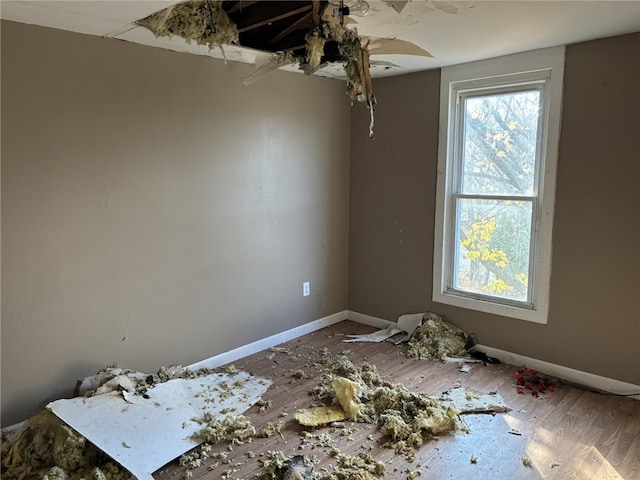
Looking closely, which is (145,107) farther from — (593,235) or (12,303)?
(593,235)

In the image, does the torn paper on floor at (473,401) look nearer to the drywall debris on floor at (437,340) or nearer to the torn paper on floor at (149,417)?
the drywall debris on floor at (437,340)

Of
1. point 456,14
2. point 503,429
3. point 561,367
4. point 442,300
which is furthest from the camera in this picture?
point 442,300

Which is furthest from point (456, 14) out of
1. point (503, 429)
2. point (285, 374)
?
point (285, 374)

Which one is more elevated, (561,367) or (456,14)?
(456,14)

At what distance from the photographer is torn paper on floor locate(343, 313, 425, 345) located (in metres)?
4.04

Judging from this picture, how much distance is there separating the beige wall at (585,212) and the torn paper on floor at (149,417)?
1998 millimetres

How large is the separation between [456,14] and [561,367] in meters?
2.46

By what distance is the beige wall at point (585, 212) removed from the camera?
9.70 ft

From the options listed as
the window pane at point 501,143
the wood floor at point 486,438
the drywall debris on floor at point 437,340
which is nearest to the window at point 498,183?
the window pane at point 501,143

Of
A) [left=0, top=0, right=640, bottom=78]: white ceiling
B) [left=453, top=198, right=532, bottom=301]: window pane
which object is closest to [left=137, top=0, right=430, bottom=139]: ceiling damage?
[left=0, top=0, right=640, bottom=78]: white ceiling

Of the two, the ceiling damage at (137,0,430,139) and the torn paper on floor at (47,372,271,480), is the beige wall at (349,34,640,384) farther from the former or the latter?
the torn paper on floor at (47,372,271,480)

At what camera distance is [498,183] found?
358 cm

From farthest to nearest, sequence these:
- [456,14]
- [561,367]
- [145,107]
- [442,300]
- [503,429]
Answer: [442,300]
[561,367]
[145,107]
[503,429]
[456,14]

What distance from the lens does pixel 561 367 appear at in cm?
333
